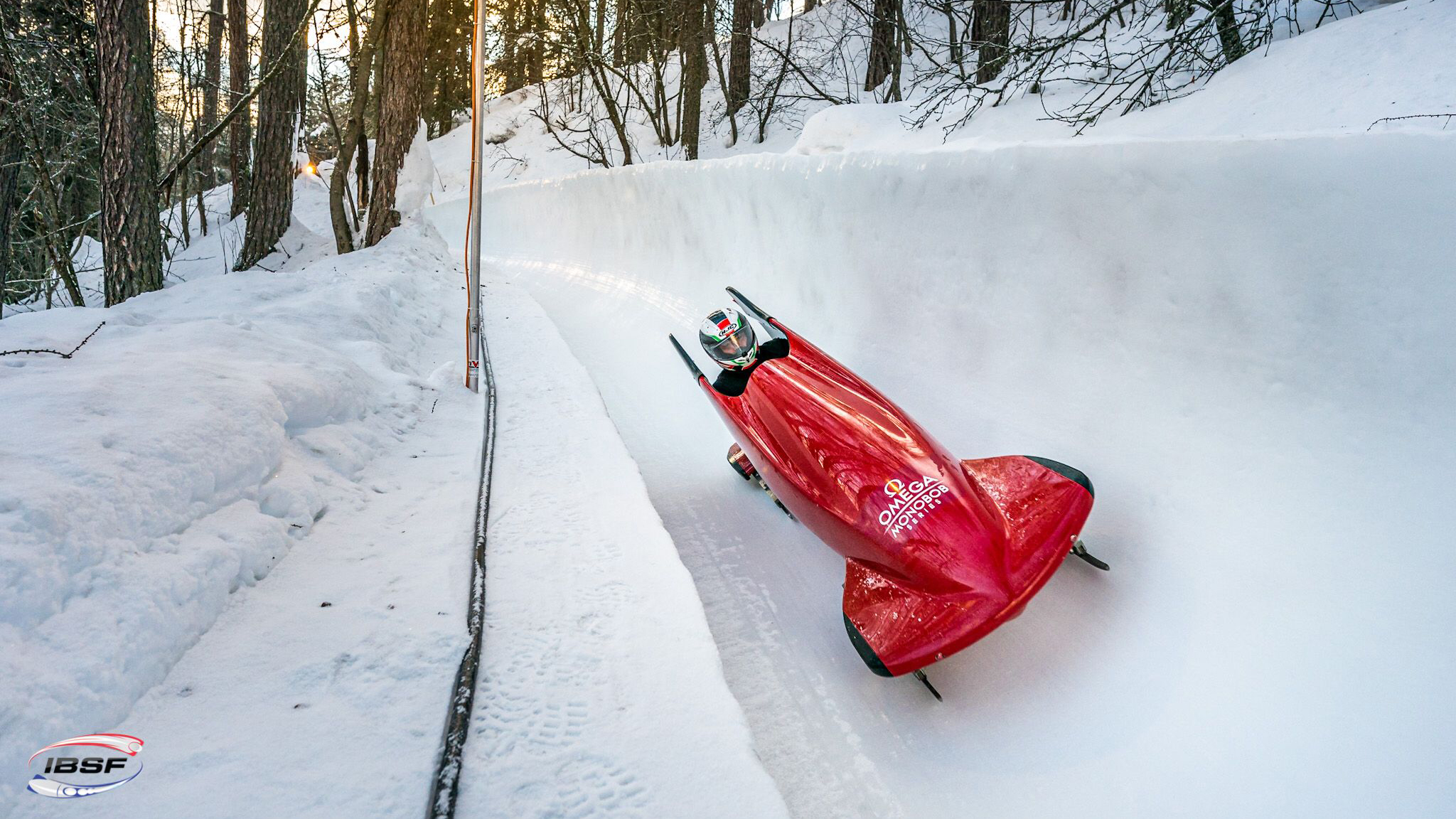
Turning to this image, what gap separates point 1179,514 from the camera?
2.09m

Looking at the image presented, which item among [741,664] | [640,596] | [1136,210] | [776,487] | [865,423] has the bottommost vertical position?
[741,664]

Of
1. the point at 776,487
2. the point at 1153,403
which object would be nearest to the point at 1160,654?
the point at 1153,403

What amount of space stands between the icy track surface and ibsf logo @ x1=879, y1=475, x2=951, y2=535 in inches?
15.6

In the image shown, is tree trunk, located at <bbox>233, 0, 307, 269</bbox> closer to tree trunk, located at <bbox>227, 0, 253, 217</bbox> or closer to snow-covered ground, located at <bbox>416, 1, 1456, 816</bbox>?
tree trunk, located at <bbox>227, 0, 253, 217</bbox>

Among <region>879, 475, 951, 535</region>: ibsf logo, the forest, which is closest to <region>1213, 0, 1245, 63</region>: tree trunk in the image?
the forest

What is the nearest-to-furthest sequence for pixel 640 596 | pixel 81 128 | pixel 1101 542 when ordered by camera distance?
pixel 640 596, pixel 1101 542, pixel 81 128

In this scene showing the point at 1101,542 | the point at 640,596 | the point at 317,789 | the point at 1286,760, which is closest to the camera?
the point at 317,789

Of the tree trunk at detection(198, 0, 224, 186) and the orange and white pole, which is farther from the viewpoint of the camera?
the tree trunk at detection(198, 0, 224, 186)

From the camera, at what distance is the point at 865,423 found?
2.27 metres

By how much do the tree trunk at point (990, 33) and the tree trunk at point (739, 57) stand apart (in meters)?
3.85

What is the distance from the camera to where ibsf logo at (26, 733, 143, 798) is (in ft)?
4.15

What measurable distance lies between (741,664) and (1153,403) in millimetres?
1450

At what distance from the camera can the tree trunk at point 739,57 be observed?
10.0 metres

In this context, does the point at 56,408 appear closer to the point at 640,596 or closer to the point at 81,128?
the point at 640,596
